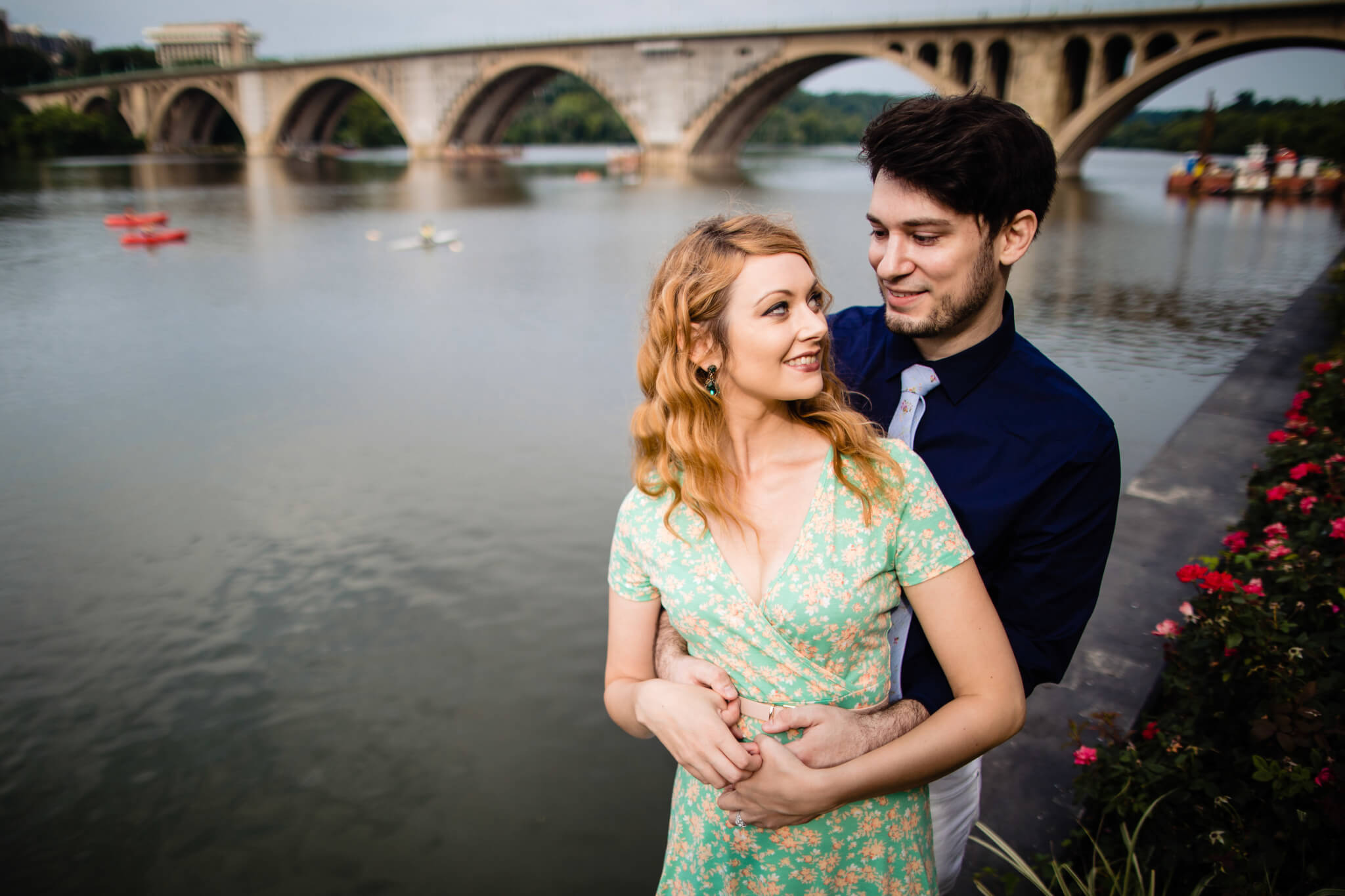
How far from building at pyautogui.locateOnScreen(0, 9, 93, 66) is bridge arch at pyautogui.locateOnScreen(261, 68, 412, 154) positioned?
128ft

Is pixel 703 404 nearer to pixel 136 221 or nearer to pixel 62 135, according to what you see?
pixel 136 221

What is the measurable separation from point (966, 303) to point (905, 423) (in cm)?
23

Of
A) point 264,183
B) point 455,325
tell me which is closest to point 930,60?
point 264,183

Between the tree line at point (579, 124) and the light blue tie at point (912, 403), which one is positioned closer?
the light blue tie at point (912, 403)

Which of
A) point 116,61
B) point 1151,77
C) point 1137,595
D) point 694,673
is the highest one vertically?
point 116,61

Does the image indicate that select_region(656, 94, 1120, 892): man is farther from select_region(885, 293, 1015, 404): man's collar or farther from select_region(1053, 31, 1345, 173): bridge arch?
select_region(1053, 31, 1345, 173): bridge arch

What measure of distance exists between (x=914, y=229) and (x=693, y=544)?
67 cm

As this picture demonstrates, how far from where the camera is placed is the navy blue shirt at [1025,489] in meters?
1.35

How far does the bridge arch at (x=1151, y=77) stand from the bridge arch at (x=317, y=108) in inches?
1337

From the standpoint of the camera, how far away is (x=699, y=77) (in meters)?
37.4

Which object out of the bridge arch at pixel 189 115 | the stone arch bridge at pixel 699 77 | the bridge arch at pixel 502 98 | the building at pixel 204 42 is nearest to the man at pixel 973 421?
the stone arch bridge at pixel 699 77

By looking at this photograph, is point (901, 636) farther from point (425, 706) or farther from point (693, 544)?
point (425, 706)

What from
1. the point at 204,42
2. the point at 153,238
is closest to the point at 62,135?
the point at 153,238

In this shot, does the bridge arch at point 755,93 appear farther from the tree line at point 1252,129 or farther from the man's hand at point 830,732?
the man's hand at point 830,732
